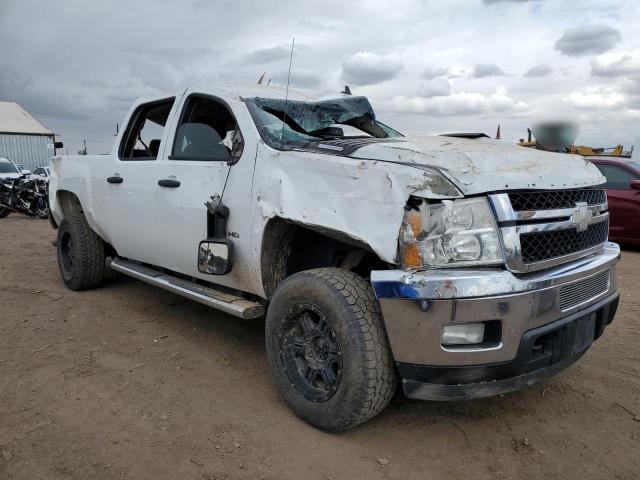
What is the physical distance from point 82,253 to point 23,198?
32.6 feet

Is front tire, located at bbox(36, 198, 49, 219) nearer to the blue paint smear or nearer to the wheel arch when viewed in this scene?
the wheel arch

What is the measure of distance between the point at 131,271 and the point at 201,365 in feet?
4.13

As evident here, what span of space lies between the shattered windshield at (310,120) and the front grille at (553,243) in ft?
4.42

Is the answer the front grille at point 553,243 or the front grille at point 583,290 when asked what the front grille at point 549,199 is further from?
the front grille at point 583,290

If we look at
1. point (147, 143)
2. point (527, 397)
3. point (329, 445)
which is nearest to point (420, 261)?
point (329, 445)

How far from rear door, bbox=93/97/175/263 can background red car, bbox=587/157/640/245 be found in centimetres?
673

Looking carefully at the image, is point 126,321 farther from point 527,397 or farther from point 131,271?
point 527,397

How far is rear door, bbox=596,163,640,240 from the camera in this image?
7707 millimetres

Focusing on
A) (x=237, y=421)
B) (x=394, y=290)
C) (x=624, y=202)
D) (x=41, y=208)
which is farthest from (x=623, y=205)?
(x=41, y=208)

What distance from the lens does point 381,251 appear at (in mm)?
2242

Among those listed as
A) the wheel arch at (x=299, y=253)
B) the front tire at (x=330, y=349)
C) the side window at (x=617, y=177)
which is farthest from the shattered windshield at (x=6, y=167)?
the front tire at (x=330, y=349)

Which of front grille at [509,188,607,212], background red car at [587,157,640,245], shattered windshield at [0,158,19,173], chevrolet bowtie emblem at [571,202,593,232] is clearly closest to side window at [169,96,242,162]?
front grille at [509,188,607,212]

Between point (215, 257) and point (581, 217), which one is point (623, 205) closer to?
point (581, 217)

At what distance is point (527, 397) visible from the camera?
3.00m
